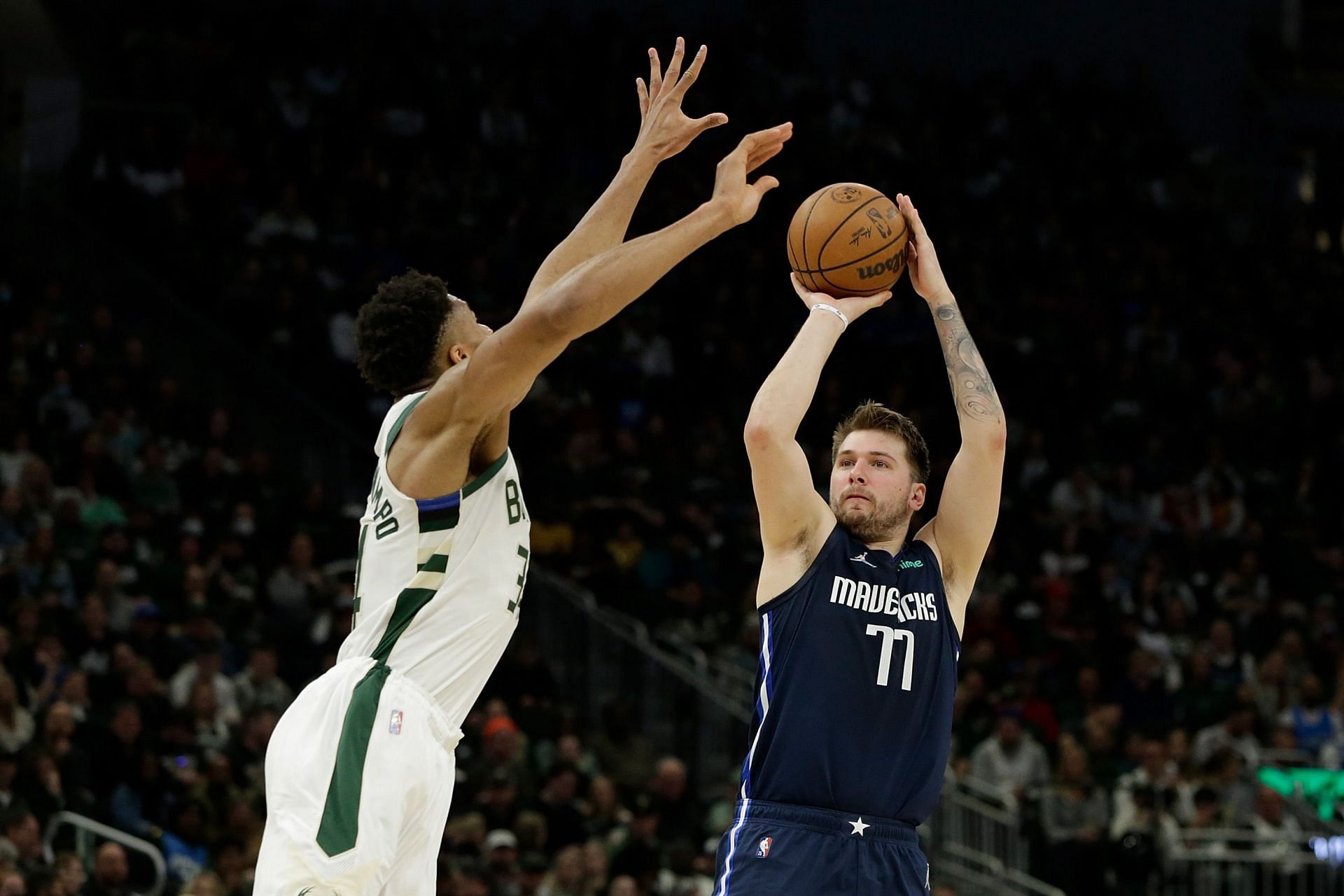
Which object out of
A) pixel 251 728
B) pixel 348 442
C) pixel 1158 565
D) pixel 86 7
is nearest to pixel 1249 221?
pixel 1158 565

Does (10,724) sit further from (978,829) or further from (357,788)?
(357,788)

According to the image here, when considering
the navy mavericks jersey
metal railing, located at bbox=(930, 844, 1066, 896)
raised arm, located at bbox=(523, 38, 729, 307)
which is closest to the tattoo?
the navy mavericks jersey

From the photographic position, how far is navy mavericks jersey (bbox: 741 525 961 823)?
466 cm

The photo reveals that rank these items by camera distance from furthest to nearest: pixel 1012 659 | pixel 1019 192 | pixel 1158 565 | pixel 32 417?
1. pixel 1019 192
2. pixel 1158 565
3. pixel 1012 659
4. pixel 32 417

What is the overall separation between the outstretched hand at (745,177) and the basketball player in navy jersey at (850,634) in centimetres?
48

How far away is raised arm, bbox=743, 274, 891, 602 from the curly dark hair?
96 cm

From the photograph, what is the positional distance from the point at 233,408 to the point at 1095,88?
42.7 feet

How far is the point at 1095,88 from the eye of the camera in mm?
23359

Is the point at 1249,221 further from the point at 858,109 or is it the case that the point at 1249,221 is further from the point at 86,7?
the point at 86,7

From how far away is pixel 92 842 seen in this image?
10.6m

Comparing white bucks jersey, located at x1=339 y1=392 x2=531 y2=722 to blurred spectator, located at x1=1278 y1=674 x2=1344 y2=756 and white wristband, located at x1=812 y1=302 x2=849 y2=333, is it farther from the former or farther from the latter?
blurred spectator, located at x1=1278 y1=674 x2=1344 y2=756

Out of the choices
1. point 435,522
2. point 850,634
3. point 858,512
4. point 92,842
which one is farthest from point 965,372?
point 92,842

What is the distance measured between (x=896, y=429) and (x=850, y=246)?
582 mm

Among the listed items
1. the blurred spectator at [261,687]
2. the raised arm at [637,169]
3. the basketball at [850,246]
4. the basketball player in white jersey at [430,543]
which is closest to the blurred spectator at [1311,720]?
the blurred spectator at [261,687]
